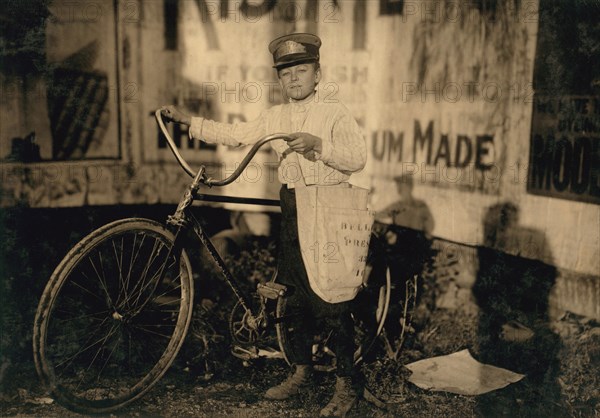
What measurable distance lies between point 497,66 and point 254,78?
2177 mm

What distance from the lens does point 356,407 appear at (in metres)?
3.94

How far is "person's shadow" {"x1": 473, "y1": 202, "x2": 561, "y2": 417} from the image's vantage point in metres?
4.58

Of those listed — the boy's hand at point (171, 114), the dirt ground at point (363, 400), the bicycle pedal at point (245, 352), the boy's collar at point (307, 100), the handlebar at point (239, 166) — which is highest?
the boy's collar at point (307, 100)

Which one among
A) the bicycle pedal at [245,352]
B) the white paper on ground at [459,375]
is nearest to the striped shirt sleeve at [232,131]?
the bicycle pedal at [245,352]

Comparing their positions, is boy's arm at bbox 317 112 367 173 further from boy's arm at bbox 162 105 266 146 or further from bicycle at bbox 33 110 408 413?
boy's arm at bbox 162 105 266 146

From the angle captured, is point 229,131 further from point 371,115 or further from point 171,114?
point 371,115

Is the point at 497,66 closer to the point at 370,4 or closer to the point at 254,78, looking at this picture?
the point at 370,4

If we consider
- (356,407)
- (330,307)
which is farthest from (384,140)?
(356,407)

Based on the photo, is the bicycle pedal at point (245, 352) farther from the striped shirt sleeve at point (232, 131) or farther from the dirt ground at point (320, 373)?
the striped shirt sleeve at point (232, 131)

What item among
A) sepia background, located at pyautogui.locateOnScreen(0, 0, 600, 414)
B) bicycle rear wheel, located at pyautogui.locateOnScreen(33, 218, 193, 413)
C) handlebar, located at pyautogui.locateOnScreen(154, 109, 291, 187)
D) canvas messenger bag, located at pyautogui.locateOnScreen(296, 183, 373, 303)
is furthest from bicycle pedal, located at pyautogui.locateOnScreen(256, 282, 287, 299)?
sepia background, located at pyautogui.locateOnScreen(0, 0, 600, 414)

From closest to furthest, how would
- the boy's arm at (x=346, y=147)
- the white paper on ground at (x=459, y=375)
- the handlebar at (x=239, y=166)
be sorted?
the handlebar at (x=239, y=166), the boy's arm at (x=346, y=147), the white paper on ground at (x=459, y=375)

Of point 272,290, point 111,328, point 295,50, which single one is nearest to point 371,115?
point 295,50

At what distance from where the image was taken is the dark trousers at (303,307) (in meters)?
3.85

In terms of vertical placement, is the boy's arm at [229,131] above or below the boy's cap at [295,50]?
below
